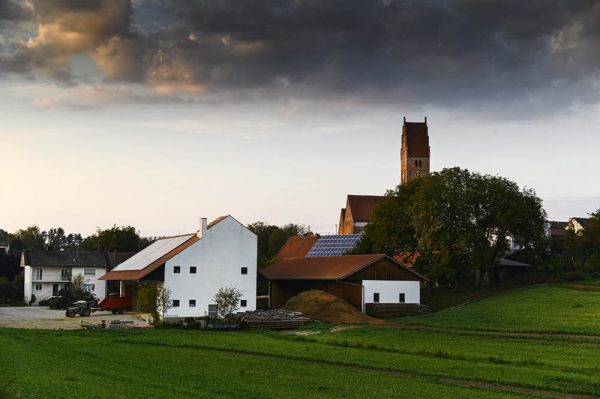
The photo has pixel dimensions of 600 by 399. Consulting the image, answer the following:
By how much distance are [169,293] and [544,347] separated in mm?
34858

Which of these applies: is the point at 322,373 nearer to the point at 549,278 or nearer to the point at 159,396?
the point at 159,396

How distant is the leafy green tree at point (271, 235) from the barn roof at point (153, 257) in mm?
65113

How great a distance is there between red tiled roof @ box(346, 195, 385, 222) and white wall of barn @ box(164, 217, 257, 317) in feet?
258

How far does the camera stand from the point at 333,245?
108 m

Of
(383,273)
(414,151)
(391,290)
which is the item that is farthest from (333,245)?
(414,151)

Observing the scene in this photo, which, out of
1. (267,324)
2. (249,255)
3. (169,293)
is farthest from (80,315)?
(267,324)

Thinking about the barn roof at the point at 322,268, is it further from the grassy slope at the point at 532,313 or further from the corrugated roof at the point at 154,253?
the corrugated roof at the point at 154,253

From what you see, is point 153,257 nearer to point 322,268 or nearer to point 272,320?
point 322,268

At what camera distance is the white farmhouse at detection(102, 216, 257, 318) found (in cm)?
6562

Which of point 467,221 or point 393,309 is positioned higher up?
point 467,221

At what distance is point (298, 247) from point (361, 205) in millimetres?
33409

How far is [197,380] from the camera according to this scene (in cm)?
2459

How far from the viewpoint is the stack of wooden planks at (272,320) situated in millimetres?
54688

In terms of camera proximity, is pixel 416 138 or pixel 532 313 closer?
pixel 532 313
